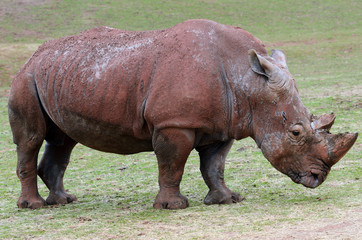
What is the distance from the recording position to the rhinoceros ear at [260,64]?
21.6 ft

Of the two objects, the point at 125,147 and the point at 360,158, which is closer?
the point at 125,147

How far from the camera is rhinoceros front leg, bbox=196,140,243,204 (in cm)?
704

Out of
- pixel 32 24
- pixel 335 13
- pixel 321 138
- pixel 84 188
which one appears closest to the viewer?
pixel 321 138

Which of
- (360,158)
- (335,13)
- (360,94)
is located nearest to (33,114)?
(360,158)

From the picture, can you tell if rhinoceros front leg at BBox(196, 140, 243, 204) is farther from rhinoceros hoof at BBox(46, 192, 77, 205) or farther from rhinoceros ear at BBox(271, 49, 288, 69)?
rhinoceros hoof at BBox(46, 192, 77, 205)

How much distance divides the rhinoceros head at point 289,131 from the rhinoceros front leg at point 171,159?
0.79 meters

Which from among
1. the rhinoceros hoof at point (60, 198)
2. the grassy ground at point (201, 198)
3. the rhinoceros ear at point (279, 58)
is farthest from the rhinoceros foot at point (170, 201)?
the rhinoceros ear at point (279, 58)

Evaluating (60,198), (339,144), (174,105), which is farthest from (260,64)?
(60,198)

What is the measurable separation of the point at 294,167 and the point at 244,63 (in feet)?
4.13

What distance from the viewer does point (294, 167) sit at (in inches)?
259

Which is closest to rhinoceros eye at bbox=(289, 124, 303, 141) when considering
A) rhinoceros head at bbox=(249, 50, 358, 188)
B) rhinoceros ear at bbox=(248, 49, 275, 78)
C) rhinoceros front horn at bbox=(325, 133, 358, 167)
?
rhinoceros head at bbox=(249, 50, 358, 188)

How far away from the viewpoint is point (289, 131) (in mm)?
6516

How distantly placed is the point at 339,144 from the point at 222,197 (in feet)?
4.80

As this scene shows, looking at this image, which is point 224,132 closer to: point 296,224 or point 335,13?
point 296,224
